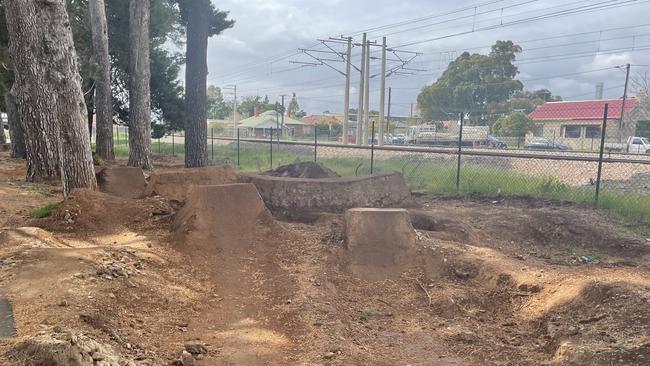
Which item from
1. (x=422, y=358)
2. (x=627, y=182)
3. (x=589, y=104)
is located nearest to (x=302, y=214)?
(x=422, y=358)

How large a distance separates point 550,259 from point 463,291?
2088 millimetres

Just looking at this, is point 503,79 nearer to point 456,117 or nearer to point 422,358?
point 456,117

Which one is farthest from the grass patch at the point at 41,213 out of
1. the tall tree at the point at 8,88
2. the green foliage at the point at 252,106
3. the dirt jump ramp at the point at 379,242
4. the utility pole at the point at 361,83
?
the green foliage at the point at 252,106

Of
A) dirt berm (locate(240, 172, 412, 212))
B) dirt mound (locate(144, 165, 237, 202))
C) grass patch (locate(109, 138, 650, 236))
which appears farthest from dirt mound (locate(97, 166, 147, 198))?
grass patch (locate(109, 138, 650, 236))

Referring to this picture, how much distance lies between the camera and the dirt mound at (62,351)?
2.72 metres

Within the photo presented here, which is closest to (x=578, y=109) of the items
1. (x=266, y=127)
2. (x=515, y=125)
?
(x=515, y=125)

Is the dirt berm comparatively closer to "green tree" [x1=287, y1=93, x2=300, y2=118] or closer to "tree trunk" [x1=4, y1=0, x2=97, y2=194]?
"tree trunk" [x1=4, y1=0, x2=97, y2=194]

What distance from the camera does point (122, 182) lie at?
9836 mm

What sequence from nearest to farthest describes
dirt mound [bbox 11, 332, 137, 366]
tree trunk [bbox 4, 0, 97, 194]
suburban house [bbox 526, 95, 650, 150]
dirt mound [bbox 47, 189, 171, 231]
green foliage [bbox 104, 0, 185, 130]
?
dirt mound [bbox 11, 332, 137, 366] < dirt mound [bbox 47, 189, 171, 231] < tree trunk [bbox 4, 0, 97, 194] < green foliage [bbox 104, 0, 185, 130] < suburban house [bbox 526, 95, 650, 150]

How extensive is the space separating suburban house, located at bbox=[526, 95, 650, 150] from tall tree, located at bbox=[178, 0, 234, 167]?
28.3 metres

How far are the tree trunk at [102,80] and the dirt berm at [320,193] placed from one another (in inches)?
374

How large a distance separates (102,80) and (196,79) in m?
5.74

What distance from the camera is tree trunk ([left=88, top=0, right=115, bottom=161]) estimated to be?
15391 millimetres

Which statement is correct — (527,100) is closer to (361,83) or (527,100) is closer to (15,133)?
(361,83)
